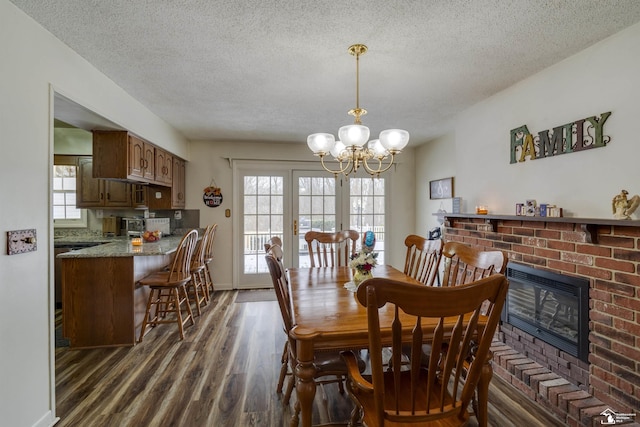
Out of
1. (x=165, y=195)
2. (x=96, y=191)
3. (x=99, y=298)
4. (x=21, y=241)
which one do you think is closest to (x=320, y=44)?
(x=21, y=241)

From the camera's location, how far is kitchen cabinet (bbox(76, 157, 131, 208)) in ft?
13.4

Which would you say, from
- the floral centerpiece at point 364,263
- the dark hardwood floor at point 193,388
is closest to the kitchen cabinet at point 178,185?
the dark hardwood floor at point 193,388

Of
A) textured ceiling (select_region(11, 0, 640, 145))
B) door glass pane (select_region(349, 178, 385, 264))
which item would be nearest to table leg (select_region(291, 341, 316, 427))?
textured ceiling (select_region(11, 0, 640, 145))

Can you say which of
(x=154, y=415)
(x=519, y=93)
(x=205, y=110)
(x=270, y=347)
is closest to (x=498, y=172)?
(x=519, y=93)

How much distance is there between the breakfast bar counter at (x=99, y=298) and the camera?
8.86 ft

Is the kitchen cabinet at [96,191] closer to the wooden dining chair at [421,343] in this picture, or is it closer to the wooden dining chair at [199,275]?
the wooden dining chair at [199,275]

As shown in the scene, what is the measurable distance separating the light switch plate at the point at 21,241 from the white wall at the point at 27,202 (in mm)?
26

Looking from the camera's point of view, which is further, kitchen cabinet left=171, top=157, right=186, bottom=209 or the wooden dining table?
kitchen cabinet left=171, top=157, right=186, bottom=209

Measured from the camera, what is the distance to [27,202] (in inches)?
64.2

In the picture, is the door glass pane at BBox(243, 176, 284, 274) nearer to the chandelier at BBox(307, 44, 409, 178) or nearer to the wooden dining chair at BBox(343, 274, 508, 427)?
the chandelier at BBox(307, 44, 409, 178)

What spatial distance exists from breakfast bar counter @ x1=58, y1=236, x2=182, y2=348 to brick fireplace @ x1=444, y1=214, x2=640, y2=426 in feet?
10.6

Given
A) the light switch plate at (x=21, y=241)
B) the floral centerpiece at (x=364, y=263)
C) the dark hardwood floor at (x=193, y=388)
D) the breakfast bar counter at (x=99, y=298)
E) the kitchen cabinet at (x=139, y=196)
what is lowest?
the dark hardwood floor at (x=193, y=388)

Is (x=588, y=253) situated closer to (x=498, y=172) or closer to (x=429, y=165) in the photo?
(x=498, y=172)

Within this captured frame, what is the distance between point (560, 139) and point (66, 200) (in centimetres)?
577
